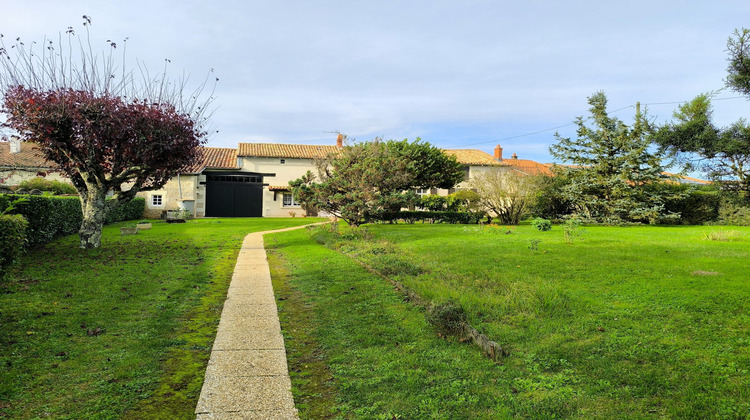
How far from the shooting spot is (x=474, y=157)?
40.5 m

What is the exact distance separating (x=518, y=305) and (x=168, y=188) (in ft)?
97.0

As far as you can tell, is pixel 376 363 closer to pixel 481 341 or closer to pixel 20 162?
pixel 481 341

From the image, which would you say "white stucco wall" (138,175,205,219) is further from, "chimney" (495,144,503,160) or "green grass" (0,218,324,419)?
"chimney" (495,144,503,160)

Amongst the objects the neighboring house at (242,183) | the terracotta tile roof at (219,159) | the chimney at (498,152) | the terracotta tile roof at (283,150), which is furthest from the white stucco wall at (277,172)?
the chimney at (498,152)

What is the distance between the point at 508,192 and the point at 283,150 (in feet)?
66.5

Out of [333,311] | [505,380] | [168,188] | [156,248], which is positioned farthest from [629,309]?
[168,188]

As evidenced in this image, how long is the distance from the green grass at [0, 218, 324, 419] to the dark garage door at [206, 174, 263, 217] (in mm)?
22752

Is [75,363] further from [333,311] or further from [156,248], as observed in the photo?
[156,248]

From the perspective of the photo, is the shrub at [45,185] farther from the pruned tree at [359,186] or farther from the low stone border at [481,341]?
the low stone border at [481,341]

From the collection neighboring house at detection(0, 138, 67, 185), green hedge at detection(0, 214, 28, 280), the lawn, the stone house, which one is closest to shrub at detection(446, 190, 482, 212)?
the stone house

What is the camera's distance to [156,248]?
13289 millimetres

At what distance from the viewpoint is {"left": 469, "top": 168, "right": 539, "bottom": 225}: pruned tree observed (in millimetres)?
21922

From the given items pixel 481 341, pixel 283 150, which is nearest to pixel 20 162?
pixel 283 150

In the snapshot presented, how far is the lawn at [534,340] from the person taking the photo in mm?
3492
